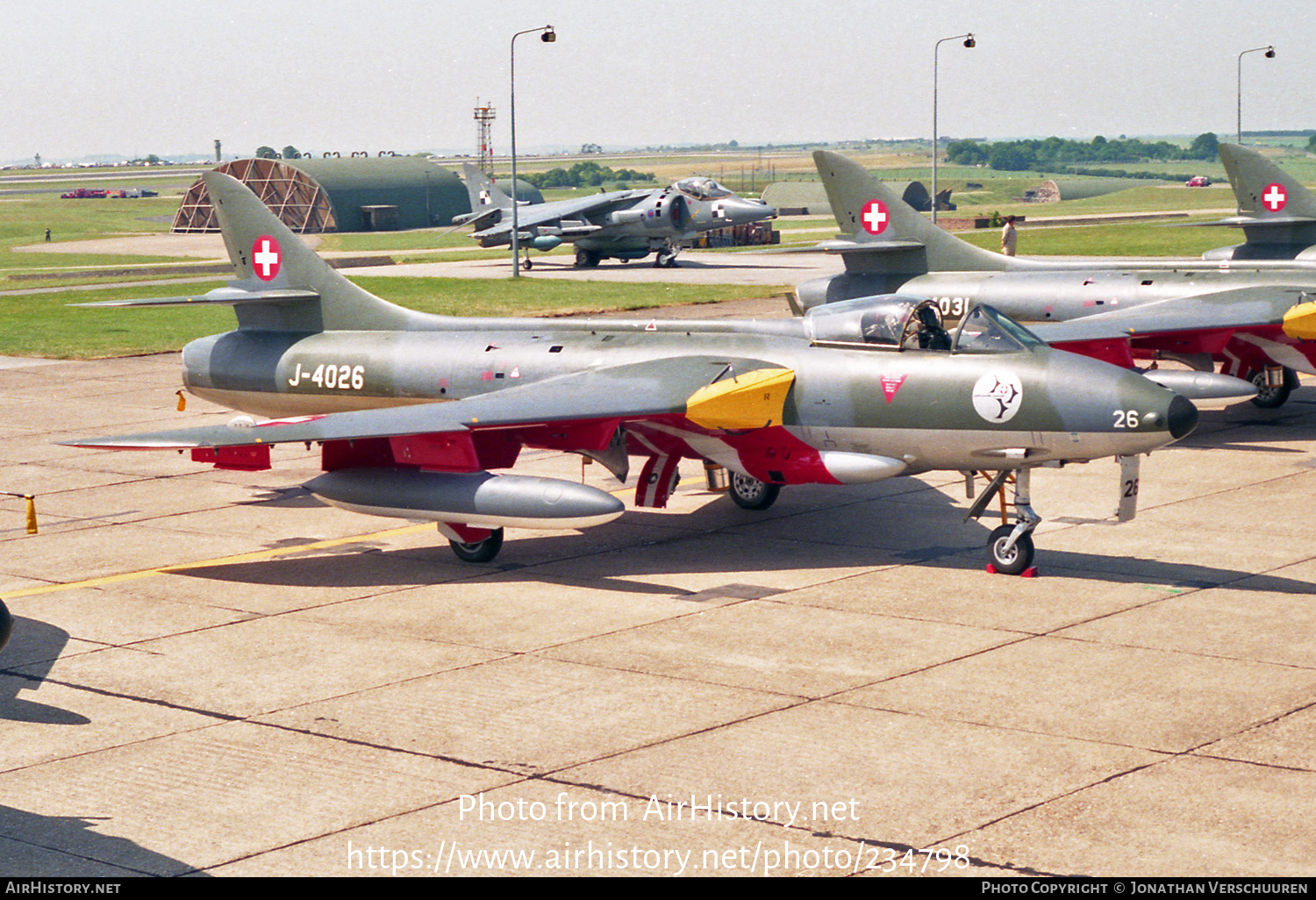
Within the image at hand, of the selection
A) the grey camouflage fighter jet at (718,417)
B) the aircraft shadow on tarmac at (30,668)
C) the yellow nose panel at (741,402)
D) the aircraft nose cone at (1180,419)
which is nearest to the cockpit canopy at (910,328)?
the grey camouflage fighter jet at (718,417)

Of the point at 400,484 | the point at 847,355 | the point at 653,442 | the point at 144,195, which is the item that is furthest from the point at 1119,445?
the point at 144,195

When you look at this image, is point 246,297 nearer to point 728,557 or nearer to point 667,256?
point 728,557

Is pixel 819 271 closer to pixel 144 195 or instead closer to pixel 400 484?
pixel 400 484

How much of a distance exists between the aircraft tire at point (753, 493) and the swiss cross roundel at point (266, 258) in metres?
6.44

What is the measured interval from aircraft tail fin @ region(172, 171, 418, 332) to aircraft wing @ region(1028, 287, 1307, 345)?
9478 millimetres

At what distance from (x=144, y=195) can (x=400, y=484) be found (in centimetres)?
17798

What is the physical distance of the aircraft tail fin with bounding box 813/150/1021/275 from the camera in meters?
24.2

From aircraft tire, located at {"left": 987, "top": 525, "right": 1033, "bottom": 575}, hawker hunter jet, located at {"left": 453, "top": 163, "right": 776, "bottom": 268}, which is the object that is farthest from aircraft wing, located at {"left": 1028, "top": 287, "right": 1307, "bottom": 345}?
hawker hunter jet, located at {"left": 453, "top": 163, "right": 776, "bottom": 268}

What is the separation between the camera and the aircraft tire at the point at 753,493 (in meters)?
17.4

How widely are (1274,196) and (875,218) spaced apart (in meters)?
8.53

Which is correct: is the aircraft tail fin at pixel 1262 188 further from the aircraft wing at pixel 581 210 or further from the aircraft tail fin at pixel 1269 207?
the aircraft wing at pixel 581 210

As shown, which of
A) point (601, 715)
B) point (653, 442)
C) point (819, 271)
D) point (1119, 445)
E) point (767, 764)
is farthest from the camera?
point (819, 271)

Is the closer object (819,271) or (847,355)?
(847,355)

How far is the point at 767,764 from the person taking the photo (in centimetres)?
948
